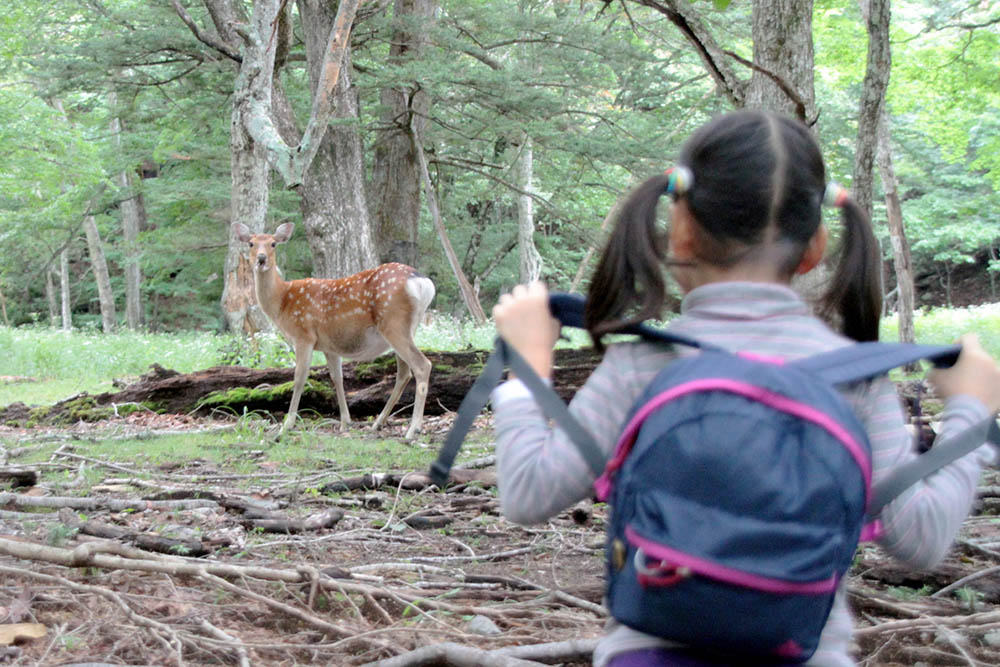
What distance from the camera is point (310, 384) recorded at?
29.1 ft

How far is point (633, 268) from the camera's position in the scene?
1.56 m

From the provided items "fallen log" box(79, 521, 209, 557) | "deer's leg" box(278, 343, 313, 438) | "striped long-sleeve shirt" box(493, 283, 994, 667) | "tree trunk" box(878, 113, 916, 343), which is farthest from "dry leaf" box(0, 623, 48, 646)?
"tree trunk" box(878, 113, 916, 343)

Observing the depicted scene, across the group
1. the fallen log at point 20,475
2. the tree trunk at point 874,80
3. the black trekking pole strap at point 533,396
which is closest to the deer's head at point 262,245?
the fallen log at point 20,475

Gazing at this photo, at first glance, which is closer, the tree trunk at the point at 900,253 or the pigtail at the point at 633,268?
the pigtail at the point at 633,268

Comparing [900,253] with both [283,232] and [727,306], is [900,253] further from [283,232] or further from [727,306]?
[727,306]

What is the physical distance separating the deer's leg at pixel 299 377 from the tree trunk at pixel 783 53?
4.58 meters

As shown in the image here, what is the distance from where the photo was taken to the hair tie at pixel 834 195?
1590 mm

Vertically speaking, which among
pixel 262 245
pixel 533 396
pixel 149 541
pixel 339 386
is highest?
pixel 533 396

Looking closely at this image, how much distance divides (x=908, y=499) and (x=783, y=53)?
356 centimetres

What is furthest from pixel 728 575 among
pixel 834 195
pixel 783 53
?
pixel 783 53

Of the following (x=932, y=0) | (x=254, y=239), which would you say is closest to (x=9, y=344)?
(x=254, y=239)

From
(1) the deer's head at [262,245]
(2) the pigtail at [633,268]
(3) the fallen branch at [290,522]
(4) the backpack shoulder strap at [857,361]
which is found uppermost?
(2) the pigtail at [633,268]

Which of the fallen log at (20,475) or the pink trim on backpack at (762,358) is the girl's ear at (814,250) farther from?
the fallen log at (20,475)

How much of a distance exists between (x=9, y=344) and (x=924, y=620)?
14995 millimetres
